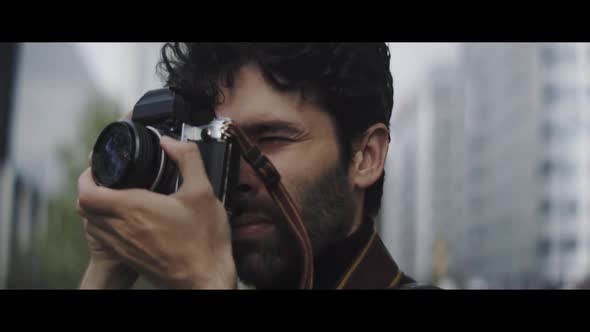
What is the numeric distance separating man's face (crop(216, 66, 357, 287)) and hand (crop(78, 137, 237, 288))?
0.56ft

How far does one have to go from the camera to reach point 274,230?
1683 millimetres

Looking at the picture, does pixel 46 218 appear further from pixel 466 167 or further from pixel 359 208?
pixel 466 167

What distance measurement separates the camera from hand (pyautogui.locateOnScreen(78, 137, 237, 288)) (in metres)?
1.39

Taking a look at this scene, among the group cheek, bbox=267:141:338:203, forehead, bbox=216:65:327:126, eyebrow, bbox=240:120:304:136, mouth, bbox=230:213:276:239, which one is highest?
forehead, bbox=216:65:327:126

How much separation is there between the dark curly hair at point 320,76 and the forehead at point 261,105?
0.05ft

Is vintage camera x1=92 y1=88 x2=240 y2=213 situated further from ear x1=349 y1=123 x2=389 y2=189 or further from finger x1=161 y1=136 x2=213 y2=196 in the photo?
ear x1=349 y1=123 x2=389 y2=189

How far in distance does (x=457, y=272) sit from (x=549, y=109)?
14.6 m

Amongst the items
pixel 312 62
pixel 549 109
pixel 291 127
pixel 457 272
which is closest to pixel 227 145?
pixel 291 127

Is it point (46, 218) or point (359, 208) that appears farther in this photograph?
point (46, 218)

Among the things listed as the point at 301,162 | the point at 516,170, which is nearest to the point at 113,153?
the point at 301,162

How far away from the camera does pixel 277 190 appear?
5.41ft

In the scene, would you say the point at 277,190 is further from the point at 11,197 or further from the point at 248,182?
the point at 11,197

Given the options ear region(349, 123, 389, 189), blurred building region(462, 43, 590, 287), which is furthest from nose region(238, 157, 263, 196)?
blurred building region(462, 43, 590, 287)

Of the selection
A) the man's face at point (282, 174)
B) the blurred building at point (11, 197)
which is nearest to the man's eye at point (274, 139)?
the man's face at point (282, 174)
